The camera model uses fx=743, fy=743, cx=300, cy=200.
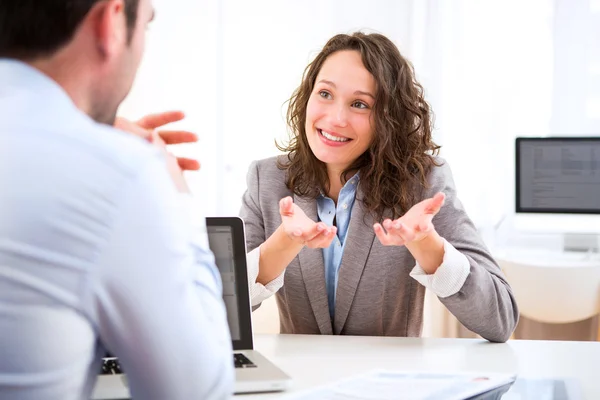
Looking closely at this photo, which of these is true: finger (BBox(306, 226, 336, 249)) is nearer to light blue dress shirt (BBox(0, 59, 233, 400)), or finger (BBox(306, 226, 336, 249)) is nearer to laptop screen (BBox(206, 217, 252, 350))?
laptop screen (BBox(206, 217, 252, 350))

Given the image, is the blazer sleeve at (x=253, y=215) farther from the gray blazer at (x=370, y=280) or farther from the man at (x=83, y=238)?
the man at (x=83, y=238)

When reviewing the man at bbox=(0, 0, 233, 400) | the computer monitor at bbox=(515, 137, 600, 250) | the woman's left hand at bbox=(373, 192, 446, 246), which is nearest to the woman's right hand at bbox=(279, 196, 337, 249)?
the woman's left hand at bbox=(373, 192, 446, 246)

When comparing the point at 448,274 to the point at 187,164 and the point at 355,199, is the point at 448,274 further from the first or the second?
the point at 187,164

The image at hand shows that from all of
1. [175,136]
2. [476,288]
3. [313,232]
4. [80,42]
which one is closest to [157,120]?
[175,136]

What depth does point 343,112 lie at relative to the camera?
1.85 meters

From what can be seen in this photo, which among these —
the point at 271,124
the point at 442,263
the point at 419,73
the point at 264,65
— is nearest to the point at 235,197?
the point at 271,124

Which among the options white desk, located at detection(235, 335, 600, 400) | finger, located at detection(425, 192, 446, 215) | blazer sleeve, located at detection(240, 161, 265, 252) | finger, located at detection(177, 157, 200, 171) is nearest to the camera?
finger, located at detection(177, 157, 200, 171)

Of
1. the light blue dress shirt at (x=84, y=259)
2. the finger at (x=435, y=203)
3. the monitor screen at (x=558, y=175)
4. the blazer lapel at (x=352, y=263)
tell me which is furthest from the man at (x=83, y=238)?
the monitor screen at (x=558, y=175)

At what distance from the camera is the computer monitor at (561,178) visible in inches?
143

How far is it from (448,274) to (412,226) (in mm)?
144

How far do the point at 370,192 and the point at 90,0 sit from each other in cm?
130

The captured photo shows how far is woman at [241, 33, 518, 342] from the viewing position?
1730 millimetres

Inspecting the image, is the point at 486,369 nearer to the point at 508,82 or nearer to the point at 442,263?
the point at 442,263

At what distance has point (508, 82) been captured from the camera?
13.6 feet
